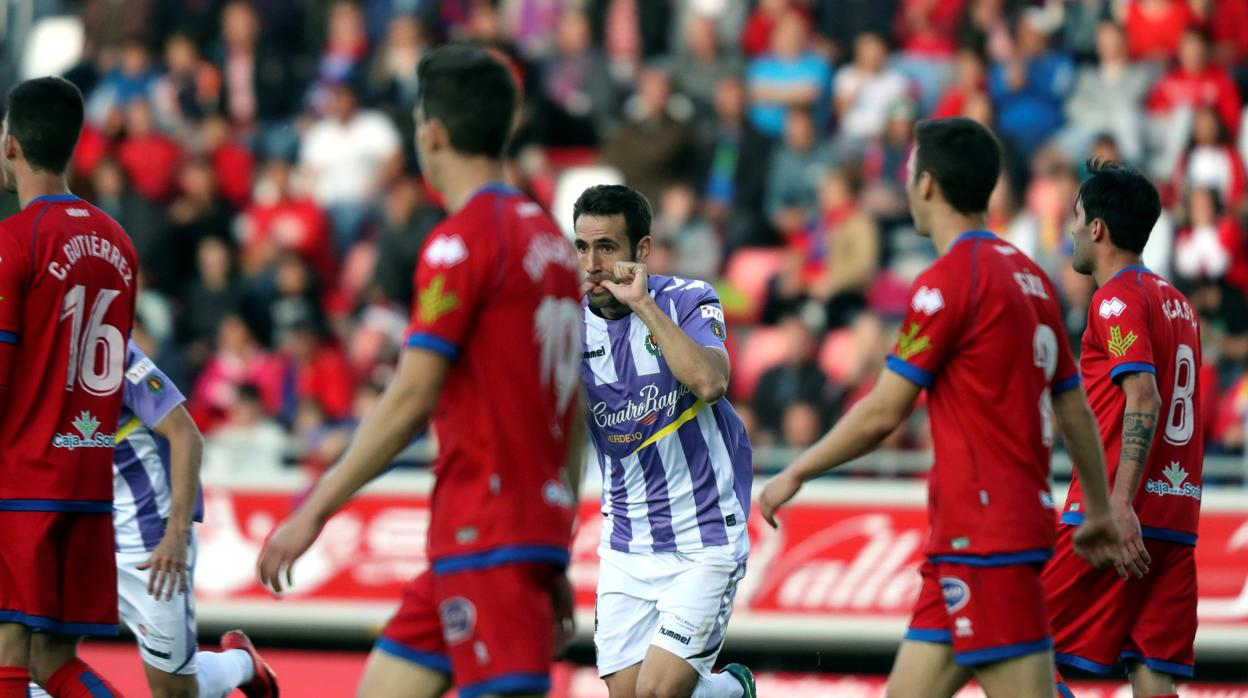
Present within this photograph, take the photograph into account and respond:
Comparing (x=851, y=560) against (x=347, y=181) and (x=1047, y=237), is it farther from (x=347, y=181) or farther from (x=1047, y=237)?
(x=347, y=181)

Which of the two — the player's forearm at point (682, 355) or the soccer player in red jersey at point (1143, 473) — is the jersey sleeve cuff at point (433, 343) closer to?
the player's forearm at point (682, 355)

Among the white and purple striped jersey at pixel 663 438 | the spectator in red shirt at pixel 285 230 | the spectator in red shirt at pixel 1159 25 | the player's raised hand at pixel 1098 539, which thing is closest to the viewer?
the player's raised hand at pixel 1098 539

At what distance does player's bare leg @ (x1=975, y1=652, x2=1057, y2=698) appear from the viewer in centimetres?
625

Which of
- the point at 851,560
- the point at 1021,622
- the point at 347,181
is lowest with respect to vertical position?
the point at 851,560

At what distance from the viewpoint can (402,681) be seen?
5.83 m

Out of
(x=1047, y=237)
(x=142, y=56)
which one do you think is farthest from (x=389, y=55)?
(x=1047, y=237)

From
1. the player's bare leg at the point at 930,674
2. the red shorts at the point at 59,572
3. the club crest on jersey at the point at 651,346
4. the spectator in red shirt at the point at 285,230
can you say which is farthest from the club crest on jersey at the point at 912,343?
the spectator in red shirt at the point at 285,230

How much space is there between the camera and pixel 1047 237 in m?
14.7

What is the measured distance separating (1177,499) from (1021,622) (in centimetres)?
190

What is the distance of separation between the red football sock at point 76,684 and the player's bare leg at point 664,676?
2147mm

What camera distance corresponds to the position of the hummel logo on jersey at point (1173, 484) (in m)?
7.81

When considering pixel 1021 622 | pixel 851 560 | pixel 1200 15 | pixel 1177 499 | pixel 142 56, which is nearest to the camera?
pixel 1021 622

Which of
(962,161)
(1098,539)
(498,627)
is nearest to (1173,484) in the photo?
(1098,539)

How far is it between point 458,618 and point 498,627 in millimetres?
137
